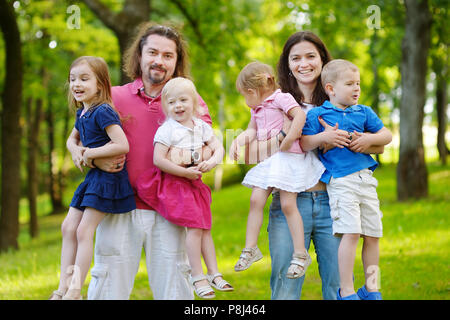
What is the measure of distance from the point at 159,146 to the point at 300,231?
1058 mm

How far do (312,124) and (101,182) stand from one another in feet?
4.58

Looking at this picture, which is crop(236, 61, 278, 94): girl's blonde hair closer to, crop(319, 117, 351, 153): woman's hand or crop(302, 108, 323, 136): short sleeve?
crop(302, 108, 323, 136): short sleeve

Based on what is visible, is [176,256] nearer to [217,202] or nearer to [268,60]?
[217,202]

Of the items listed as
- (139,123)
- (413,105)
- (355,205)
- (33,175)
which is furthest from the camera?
(33,175)

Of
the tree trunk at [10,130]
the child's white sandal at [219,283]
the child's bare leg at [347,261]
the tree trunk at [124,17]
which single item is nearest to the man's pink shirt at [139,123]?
the child's white sandal at [219,283]

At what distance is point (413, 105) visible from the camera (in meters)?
11.1

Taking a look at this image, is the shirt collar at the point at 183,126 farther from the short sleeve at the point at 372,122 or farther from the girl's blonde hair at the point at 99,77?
the short sleeve at the point at 372,122

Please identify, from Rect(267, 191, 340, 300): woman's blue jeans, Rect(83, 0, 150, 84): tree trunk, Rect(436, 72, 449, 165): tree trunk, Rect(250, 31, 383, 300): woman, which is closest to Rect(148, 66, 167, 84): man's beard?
Rect(250, 31, 383, 300): woman

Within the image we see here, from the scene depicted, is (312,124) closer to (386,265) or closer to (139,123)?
(139,123)

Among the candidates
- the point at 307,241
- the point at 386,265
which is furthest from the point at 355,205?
the point at 386,265

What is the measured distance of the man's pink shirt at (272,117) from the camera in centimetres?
352

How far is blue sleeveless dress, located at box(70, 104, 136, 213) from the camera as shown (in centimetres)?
340

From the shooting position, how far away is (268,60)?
22984 mm
